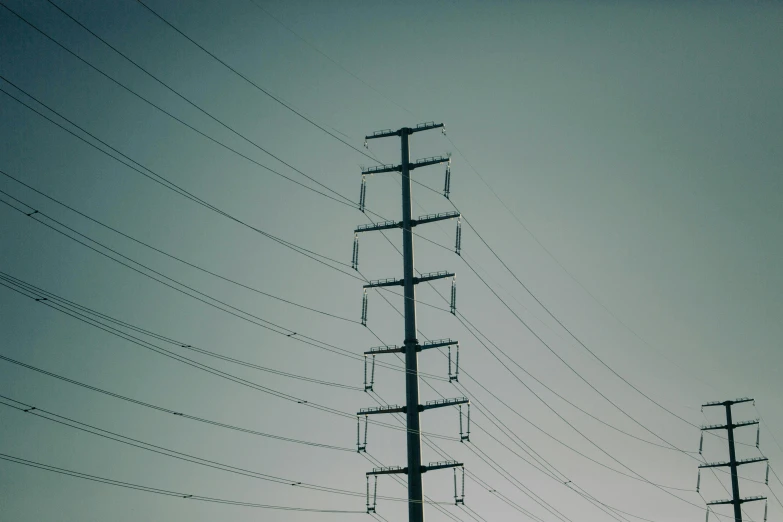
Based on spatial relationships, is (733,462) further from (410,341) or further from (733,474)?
(410,341)

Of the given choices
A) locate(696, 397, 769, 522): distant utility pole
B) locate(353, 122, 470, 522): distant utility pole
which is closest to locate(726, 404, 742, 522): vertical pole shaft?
locate(696, 397, 769, 522): distant utility pole

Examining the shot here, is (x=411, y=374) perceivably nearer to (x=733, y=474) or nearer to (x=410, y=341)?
(x=410, y=341)

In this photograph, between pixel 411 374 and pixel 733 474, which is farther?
pixel 733 474

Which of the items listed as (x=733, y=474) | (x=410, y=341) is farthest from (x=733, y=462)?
(x=410, y=341)

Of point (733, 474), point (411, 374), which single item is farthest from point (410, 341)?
point (733, 474)

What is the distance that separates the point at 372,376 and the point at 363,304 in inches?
140

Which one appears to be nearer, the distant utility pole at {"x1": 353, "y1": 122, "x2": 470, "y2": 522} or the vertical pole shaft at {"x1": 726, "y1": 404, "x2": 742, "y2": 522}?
the distant utility pole at {"x1": 353, "y1": 122, "x2": 470, "y2": 522}

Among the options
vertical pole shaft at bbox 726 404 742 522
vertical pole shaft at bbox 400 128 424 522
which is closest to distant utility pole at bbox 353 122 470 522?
vertical pole shaft at bbox 400 128 424 522

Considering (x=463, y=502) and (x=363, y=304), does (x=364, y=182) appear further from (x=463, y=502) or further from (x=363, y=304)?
(x=463, y=502)

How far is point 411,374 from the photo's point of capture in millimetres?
37094

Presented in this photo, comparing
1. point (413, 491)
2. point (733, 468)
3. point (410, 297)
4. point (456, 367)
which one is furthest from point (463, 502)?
point (733, 468)

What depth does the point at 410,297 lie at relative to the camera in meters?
38.4

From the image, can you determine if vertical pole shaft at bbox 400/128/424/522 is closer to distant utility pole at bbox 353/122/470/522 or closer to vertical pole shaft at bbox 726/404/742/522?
distant utility pole at bbox 353/122/470/522

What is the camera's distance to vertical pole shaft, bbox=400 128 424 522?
35.0m
